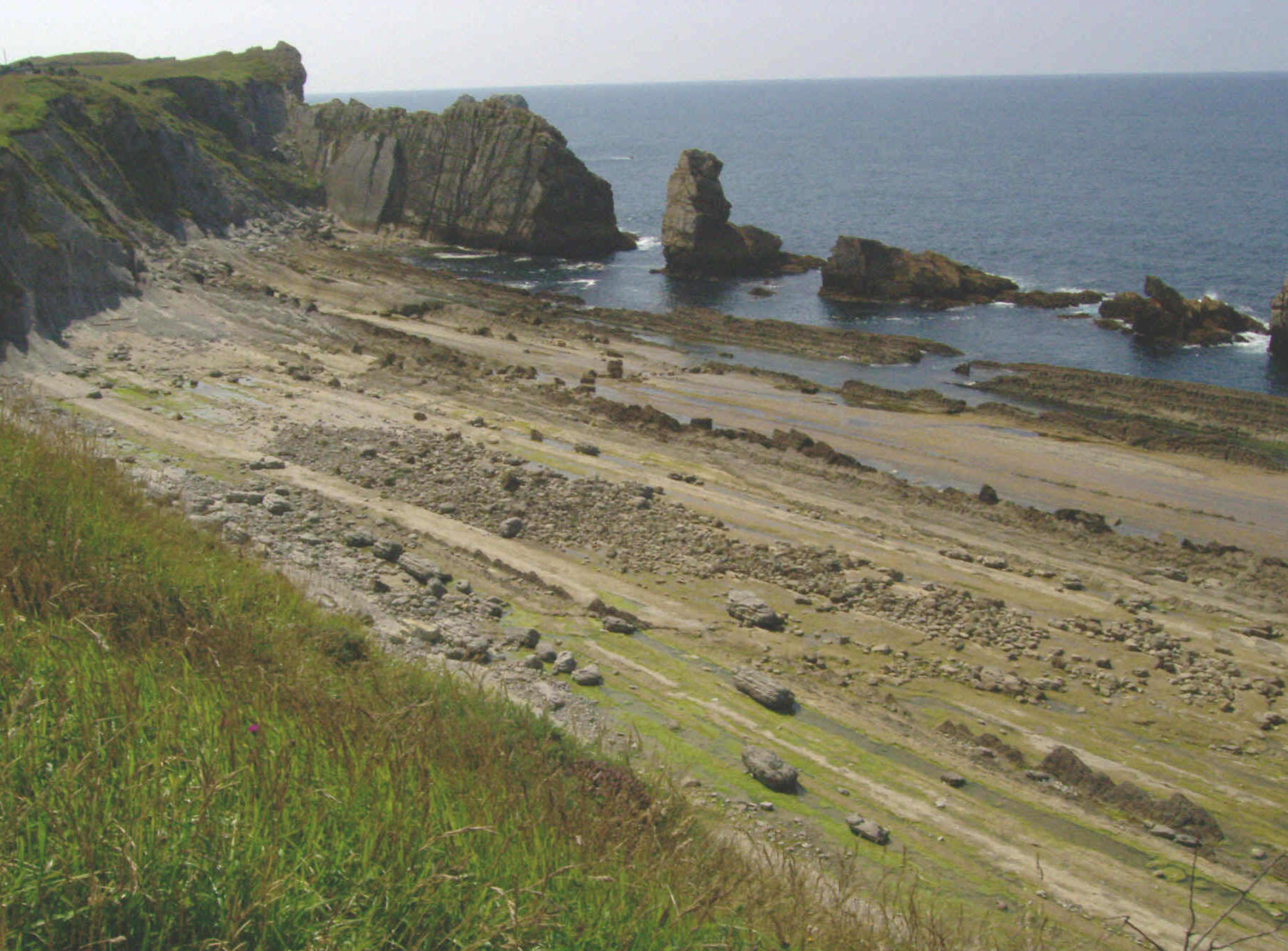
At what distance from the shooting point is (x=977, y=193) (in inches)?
4269

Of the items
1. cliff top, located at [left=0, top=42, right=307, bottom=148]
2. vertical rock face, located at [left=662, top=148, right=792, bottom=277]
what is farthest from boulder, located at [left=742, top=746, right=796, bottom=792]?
vertical rock face, located at [left=662, top=148, right=792, bottom=277]

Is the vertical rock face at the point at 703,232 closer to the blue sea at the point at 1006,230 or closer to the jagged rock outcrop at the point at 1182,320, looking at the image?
the blue sea at the point at 1006,230

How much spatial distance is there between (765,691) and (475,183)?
70.7m

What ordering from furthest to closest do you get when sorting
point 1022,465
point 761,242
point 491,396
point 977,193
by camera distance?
1. point 977,193
2. point 761,242
3. point 491,396
4. point 1022,465

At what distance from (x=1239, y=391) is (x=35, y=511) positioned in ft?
160

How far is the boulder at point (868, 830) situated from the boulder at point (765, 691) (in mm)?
2998

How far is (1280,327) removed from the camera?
5022 centimetres

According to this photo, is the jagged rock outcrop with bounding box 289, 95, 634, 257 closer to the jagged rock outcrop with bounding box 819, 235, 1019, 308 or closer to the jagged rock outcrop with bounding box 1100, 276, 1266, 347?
the jagged rock outcrop with bounding box 819, 235, 1019, 308

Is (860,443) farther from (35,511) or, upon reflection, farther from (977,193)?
(977,193)

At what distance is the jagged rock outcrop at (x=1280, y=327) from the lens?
164 ft

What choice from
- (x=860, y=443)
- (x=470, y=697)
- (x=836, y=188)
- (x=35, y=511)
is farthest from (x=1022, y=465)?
(x=836, y=188)

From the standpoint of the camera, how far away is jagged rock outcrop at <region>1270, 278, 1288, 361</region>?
5000cm

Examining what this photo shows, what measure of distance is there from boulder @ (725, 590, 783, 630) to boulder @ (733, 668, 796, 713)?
295 centimetres

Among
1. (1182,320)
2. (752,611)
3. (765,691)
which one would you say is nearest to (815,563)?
(752,611)
